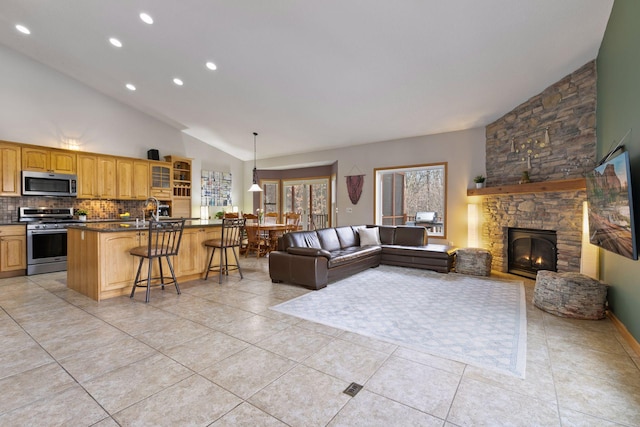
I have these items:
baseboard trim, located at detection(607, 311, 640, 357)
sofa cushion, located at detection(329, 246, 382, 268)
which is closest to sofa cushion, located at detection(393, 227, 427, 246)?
sofa cushion, located at detection(329, 246, 382, 268)

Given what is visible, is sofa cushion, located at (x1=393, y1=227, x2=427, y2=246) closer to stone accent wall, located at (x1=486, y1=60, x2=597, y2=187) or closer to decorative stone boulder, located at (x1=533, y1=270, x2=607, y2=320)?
stone accent wall, located at (x1=486, y1=60, x2=597, y2=187)

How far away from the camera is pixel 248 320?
3.18 m

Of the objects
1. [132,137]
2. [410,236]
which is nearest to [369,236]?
[410,236]

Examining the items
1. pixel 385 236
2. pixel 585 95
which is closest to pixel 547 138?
pixel 585 95

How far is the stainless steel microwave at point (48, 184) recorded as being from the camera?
5488 mm

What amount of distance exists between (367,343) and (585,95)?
4.79 meters

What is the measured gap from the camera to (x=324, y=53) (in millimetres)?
4266

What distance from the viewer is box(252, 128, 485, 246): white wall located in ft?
20.8

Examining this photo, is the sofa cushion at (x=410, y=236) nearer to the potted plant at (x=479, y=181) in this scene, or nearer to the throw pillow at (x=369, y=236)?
the throw pillow at (x=369, y=236)

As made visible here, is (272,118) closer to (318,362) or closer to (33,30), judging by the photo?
(33,30)

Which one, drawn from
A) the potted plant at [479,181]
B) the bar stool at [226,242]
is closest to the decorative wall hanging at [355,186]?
the potted plant at [479,181]

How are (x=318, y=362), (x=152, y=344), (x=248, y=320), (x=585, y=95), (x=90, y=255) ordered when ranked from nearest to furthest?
(x=318, y=362), (x=152, y=344), (x=248, y=320), (x=90, y=255), (x=585, y=95)

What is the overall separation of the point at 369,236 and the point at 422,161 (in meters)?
2.19

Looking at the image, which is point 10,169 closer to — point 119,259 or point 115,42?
point 115,42
